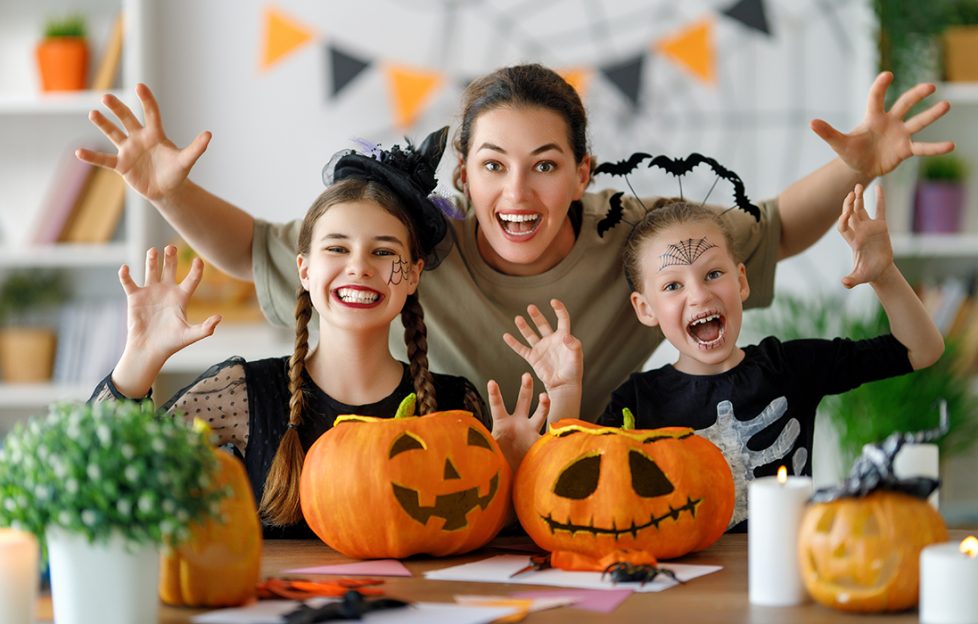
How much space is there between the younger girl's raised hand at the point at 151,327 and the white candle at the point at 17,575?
1.50 ft

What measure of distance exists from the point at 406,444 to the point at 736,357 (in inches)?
24.9

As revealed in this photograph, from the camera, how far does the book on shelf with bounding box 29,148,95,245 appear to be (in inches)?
130

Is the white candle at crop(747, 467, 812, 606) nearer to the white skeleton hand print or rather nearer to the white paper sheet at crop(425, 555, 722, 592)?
the white paper sheet at crop(425, 555, 722, 592)

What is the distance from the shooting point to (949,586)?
0.98 metres

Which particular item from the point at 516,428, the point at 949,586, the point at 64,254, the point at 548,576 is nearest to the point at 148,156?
the point at 516,428

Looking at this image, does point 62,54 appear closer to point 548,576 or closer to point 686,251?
point 686,251

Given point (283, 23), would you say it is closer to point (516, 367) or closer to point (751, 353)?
point (516, 367)

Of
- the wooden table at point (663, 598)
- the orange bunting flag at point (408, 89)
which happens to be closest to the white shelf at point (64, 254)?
the orange bunting flag at point (408, 89)

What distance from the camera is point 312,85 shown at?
11.5 ft

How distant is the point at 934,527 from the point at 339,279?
823mm

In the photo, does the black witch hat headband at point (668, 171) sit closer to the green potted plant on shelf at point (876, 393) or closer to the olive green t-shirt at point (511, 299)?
the olive green t-shirt at point (511, 299)

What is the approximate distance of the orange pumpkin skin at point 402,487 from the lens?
1.27 metres

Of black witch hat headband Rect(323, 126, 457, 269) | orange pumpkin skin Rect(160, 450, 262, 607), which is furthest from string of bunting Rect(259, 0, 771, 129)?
orange pumpkin skin Rect(160, 450, 262, 607)

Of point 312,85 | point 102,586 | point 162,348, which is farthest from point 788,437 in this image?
point 312,85
